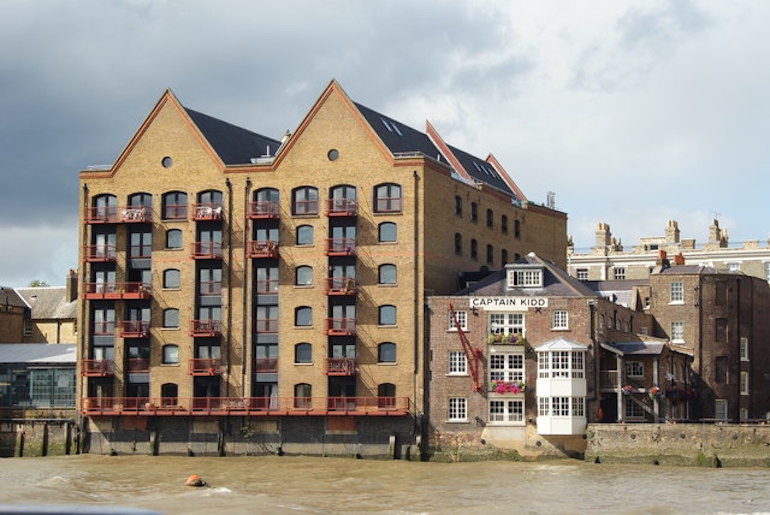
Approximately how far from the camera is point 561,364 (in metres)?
67.5

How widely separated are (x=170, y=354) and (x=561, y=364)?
22.8 metres

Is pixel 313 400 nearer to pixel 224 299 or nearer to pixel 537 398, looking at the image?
pixel 224 299

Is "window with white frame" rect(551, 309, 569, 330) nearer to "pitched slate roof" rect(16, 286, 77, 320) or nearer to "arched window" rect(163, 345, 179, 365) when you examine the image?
"arched window" rect(163, 345, 179, 365)

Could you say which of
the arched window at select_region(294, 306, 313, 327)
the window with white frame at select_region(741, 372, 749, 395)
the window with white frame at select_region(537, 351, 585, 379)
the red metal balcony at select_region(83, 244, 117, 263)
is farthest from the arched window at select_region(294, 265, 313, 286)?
the window with white frame at select_region(741, 372, 749, 395)

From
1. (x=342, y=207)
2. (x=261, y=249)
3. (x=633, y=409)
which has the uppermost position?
(x=342, y=207)

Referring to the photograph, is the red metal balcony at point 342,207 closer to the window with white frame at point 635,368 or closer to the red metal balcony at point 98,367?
the red metal balcony at point 98,367

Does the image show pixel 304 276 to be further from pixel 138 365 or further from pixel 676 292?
pixel 676 292

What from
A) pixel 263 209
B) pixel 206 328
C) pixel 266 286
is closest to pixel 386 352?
pixel 266 286

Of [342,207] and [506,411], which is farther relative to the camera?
[342,207]

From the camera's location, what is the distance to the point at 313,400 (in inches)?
2800

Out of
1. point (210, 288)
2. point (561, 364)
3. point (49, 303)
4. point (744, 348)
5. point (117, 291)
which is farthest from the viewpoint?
point (49, 303)

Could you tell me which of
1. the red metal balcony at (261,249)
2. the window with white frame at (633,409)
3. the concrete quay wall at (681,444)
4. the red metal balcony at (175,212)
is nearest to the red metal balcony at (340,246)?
the red metal balcony at (261,249)

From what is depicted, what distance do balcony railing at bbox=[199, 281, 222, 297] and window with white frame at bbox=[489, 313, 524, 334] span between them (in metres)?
16.1

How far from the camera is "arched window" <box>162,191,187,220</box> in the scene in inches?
2950
